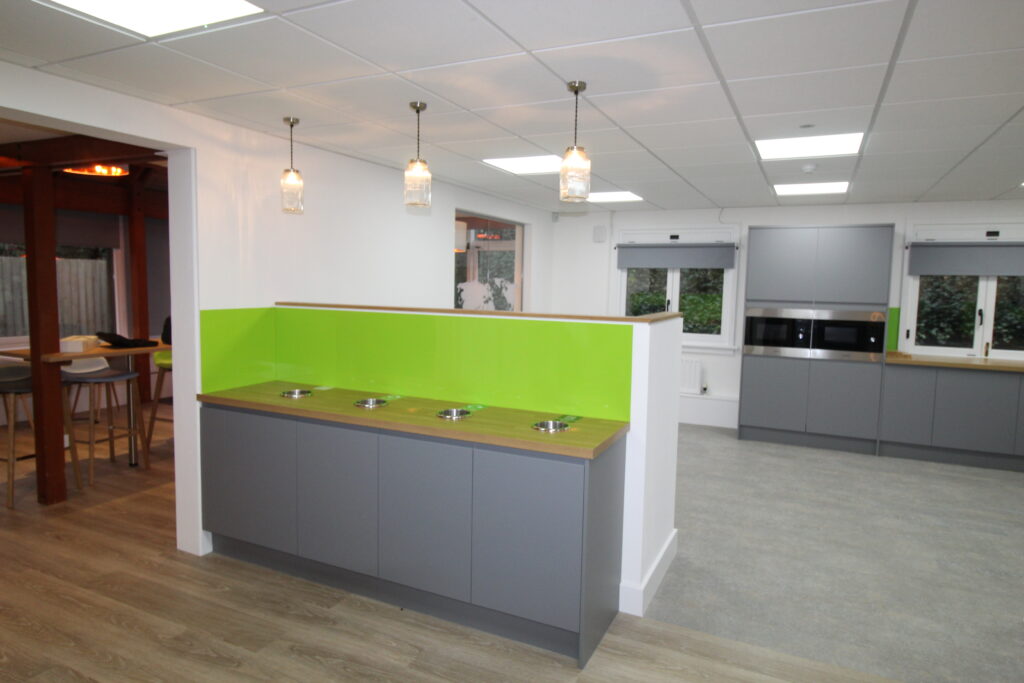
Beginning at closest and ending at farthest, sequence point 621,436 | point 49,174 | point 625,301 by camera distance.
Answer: point 621,436 → point 49,174 → point 625,301

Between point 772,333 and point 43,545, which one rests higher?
point 772,333

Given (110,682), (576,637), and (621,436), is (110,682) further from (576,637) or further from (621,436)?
(621,436)

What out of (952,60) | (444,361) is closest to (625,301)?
(444,361)

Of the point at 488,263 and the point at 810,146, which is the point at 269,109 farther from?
the point at 488,263

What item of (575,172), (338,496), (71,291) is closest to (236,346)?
(338,496)

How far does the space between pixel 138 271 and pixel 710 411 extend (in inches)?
268

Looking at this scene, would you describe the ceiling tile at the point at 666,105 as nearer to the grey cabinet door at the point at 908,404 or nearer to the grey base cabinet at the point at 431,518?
the grey base cabinet at the point at 431,518

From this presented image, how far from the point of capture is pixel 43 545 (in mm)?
3539

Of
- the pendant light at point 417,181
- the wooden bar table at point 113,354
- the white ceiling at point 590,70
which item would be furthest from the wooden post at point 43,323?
the pendant light at point 417,181

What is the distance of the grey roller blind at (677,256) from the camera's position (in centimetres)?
709

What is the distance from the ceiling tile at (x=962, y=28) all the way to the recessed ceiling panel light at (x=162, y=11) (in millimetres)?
2251

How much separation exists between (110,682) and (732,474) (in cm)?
447

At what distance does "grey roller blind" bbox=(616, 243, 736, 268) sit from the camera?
7094mm

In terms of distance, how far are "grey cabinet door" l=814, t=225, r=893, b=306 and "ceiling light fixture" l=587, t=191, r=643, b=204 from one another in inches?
72.9
